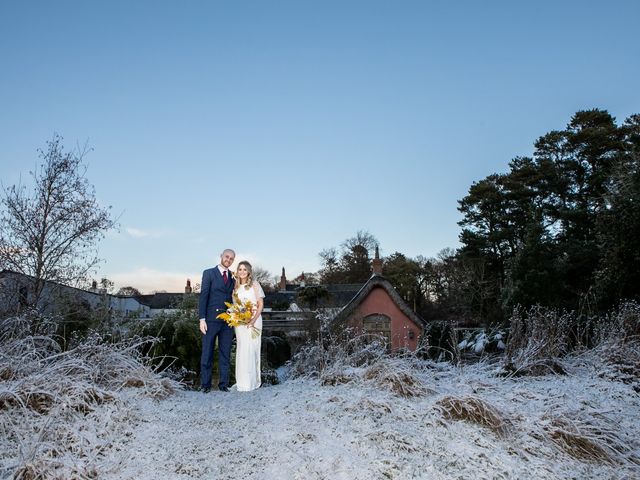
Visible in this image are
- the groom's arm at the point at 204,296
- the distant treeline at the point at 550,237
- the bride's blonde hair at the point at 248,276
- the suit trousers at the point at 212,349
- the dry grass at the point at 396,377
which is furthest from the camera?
the distant treeline at the point at 550,237

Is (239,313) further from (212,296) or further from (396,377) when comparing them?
(396,377)

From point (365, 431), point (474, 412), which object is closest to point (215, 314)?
point (365, 431)

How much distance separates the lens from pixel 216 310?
7297 mm

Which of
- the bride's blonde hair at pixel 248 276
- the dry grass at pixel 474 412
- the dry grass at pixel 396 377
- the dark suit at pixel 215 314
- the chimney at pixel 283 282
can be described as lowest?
the dry grass at pixel 474 412

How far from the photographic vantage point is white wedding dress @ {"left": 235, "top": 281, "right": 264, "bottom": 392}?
728 cm

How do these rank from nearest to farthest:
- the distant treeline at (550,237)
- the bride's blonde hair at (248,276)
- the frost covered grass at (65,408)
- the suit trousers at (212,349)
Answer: the frost covered grass at (65,408)
the suit trousers at (212,349)
the bride's blonde hair at (248,276)
the distant treeline at (550,237)

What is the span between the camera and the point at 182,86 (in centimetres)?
1073

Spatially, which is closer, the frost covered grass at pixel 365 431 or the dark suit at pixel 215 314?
the frost covered grass at pixel 365 431

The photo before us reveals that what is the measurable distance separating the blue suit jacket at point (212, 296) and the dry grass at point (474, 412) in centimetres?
338

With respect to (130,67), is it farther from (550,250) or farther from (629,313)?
(550,250)

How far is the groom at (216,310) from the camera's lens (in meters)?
7.16

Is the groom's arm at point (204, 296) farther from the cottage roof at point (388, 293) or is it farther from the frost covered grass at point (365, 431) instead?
the cottage roof at point (388, 293)

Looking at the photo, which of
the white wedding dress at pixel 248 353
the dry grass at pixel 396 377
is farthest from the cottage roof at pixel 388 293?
the dry grass at pixel 396 377

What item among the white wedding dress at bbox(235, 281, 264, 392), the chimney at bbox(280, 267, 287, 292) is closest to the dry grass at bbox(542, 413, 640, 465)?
the white wedding dress at bbox(235, 281, 264, 392)
